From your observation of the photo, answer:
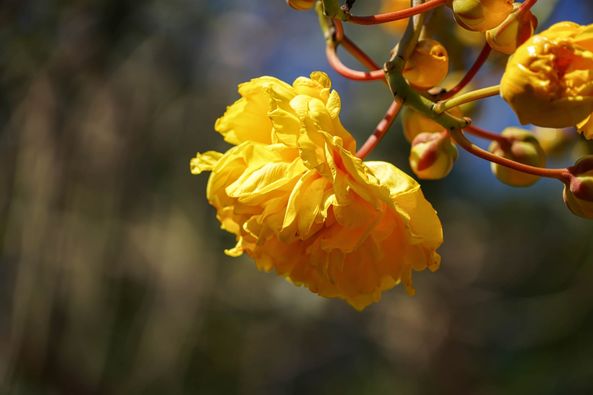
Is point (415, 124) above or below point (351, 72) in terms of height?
below

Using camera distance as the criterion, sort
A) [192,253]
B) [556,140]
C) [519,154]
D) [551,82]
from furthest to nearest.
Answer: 1. [192,253]
2. [556,140]
3. [519,154]
4. [551,82]

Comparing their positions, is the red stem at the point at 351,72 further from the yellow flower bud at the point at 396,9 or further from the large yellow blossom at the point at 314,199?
the yellow flower bud at the point at 396,9

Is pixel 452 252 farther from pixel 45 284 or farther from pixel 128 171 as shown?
pixel 45 284

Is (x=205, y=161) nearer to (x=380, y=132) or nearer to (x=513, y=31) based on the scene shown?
(x=380, y=132)

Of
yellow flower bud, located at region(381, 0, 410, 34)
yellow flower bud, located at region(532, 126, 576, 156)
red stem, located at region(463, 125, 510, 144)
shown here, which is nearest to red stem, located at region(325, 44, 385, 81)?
red stem, located at region(463, 125, 510, 144)

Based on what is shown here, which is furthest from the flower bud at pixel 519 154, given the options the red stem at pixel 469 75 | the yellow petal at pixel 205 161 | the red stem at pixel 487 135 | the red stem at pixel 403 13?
the yellow petal at pixel 205 161

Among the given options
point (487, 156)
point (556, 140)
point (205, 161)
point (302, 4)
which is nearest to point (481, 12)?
point (487, 156)
